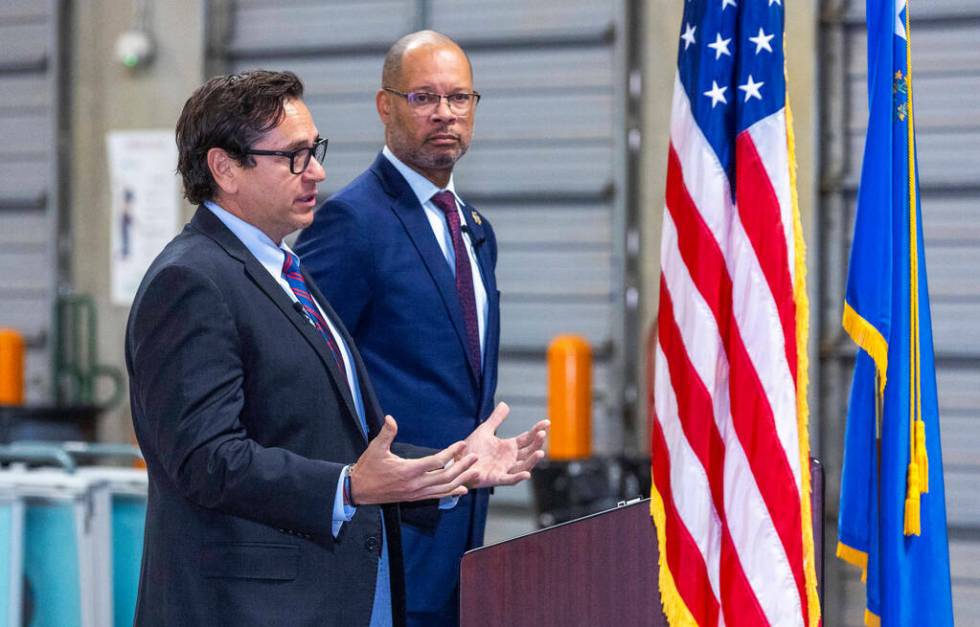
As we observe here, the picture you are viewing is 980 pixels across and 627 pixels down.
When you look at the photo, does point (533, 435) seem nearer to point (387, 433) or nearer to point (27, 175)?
point (387, 433)

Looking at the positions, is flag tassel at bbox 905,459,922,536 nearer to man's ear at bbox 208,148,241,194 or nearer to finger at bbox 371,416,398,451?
finger at bbox 371,416,398,451

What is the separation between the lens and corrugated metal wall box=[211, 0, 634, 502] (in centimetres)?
572

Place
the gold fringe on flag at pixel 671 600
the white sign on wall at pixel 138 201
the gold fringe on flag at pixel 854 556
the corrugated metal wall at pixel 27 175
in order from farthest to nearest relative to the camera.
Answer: the corrugated metal wall at pixel 27 175, the white sign on wall at pixel 138 201, the gold fringe on flag at pixel 854 556, the gold fringe on flag at pixel 671 600

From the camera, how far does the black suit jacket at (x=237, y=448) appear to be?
175 cm

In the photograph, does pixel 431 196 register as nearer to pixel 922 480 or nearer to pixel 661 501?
pixel 661 501

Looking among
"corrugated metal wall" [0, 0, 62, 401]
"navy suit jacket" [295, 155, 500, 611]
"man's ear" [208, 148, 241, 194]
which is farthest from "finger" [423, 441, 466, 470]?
"corrugated metal wall" [0, 0, 62, 401]

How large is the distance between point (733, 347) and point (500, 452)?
53 centimetres

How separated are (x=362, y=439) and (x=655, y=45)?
393 cm

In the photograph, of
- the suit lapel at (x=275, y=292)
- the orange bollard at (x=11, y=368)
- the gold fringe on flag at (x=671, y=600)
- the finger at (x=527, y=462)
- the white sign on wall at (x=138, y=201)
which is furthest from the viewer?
the white sign on wall at (x=138, y=201)

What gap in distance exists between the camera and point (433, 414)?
8.21 ft

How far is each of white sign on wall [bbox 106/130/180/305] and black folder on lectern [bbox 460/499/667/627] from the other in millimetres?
4451

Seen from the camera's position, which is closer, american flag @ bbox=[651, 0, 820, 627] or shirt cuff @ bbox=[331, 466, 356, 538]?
shirt cuff @ bbox=[331, 466, 356, 538]

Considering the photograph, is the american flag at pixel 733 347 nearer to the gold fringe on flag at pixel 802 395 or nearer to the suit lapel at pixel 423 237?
the gold fringe on flag at pixel 802 395

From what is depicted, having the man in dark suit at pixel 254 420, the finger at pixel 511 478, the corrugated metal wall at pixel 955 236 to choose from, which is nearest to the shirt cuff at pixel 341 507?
the man in dark suit at pixel 254 420
